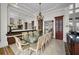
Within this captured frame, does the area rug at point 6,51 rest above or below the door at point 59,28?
below

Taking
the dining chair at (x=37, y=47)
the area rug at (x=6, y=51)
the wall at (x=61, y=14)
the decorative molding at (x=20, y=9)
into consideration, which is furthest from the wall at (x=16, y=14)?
the area rug at (x=6, y=51)

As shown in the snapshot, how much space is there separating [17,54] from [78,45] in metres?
1.21

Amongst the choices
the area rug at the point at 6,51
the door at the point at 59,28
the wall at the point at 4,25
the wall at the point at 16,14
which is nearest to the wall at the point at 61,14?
the door at the point at 59,28

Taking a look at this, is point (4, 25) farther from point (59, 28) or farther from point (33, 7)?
point (59, 28)

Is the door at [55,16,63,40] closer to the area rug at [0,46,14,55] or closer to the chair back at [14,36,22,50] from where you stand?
the chair back at [14,36,22,50]

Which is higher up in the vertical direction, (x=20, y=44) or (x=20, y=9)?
(x=20, y=9)

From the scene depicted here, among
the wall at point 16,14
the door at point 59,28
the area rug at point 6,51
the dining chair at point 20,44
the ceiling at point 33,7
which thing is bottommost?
the area rug at point 6,51

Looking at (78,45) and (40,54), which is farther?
(40,54)

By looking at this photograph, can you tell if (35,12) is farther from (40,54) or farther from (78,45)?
(78,45)

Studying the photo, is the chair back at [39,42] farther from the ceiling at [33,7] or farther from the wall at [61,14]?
the ceiling at [33,7]

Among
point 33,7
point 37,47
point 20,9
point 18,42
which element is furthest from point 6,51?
point 33,7

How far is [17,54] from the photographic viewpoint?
261 cm

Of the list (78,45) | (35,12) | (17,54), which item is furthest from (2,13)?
(78,45)

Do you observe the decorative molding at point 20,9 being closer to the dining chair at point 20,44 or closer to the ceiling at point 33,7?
the ceiling at point 33,7
